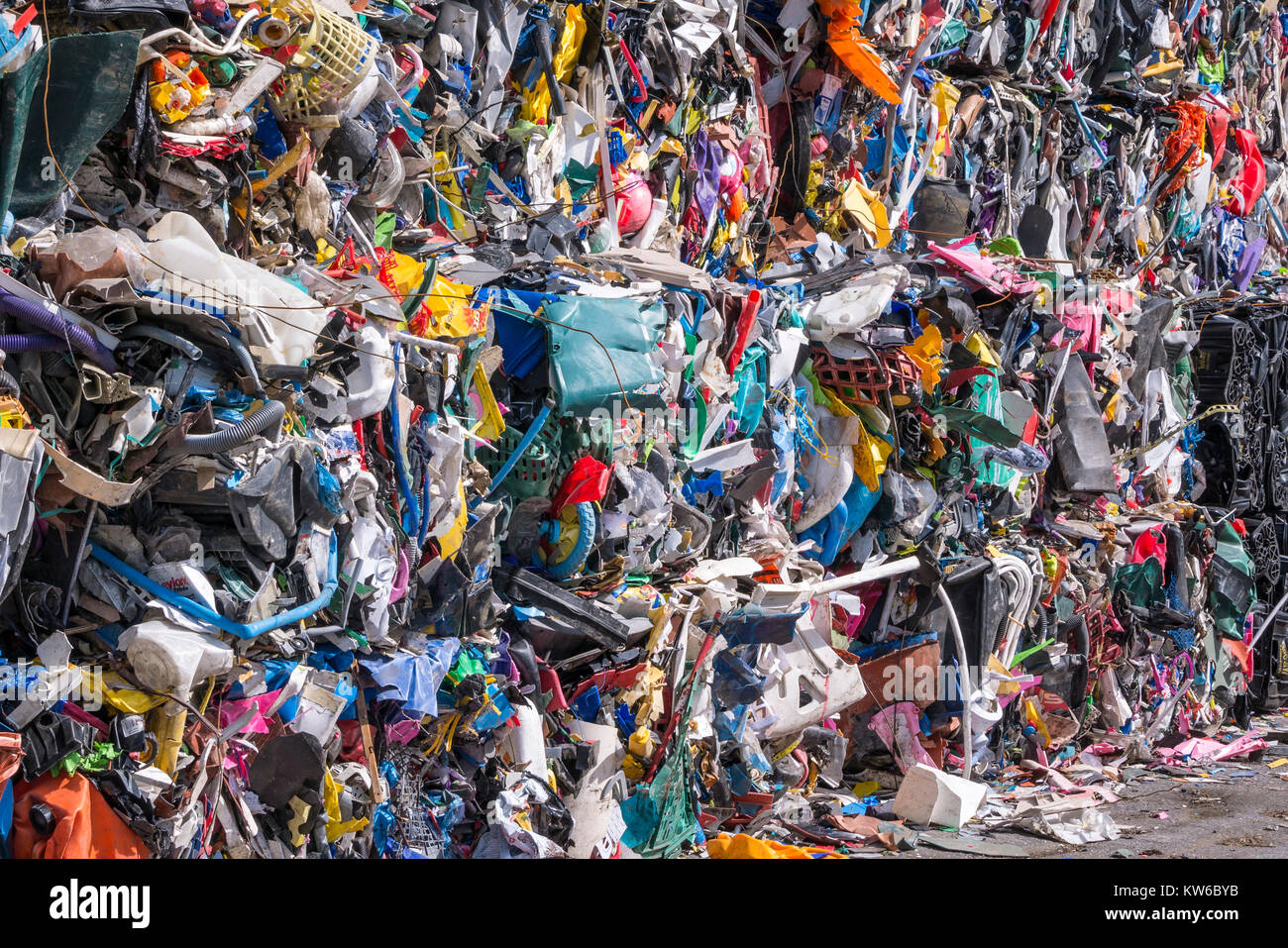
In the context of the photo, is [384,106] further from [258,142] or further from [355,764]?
[355,764]

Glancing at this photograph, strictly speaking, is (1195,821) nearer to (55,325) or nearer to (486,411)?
(486,411)

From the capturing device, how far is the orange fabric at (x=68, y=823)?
3000mm

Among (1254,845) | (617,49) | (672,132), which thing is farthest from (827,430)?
(1254,845)

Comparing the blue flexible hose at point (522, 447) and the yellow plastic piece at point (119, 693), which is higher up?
the blue flexible hose at point (522, 447)

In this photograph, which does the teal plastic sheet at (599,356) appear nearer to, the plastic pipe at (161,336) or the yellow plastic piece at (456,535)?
the yellow plastic piece at (456,535)

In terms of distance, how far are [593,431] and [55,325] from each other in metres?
2.10

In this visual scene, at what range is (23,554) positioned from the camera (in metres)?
2.97

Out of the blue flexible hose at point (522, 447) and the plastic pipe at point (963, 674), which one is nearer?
the blue flexible hose at point (522, 447)

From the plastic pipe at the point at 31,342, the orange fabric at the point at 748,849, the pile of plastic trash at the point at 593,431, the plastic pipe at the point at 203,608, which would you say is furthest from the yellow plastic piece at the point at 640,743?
the plastic pipe at the point at 31,342

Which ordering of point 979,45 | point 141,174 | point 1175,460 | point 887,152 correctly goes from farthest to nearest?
point 1175,460 < point 979,45 < point 887,152 < point 141,174

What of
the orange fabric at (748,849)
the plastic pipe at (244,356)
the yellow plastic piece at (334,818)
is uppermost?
the plastic pipe at (244,356)

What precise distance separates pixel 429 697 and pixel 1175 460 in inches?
278

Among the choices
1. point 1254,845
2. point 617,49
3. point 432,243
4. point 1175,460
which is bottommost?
point 1254,845

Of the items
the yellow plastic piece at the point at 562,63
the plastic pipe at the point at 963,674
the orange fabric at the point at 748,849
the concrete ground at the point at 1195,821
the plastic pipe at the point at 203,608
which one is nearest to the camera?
the plastic pipe at the point at 203,608
